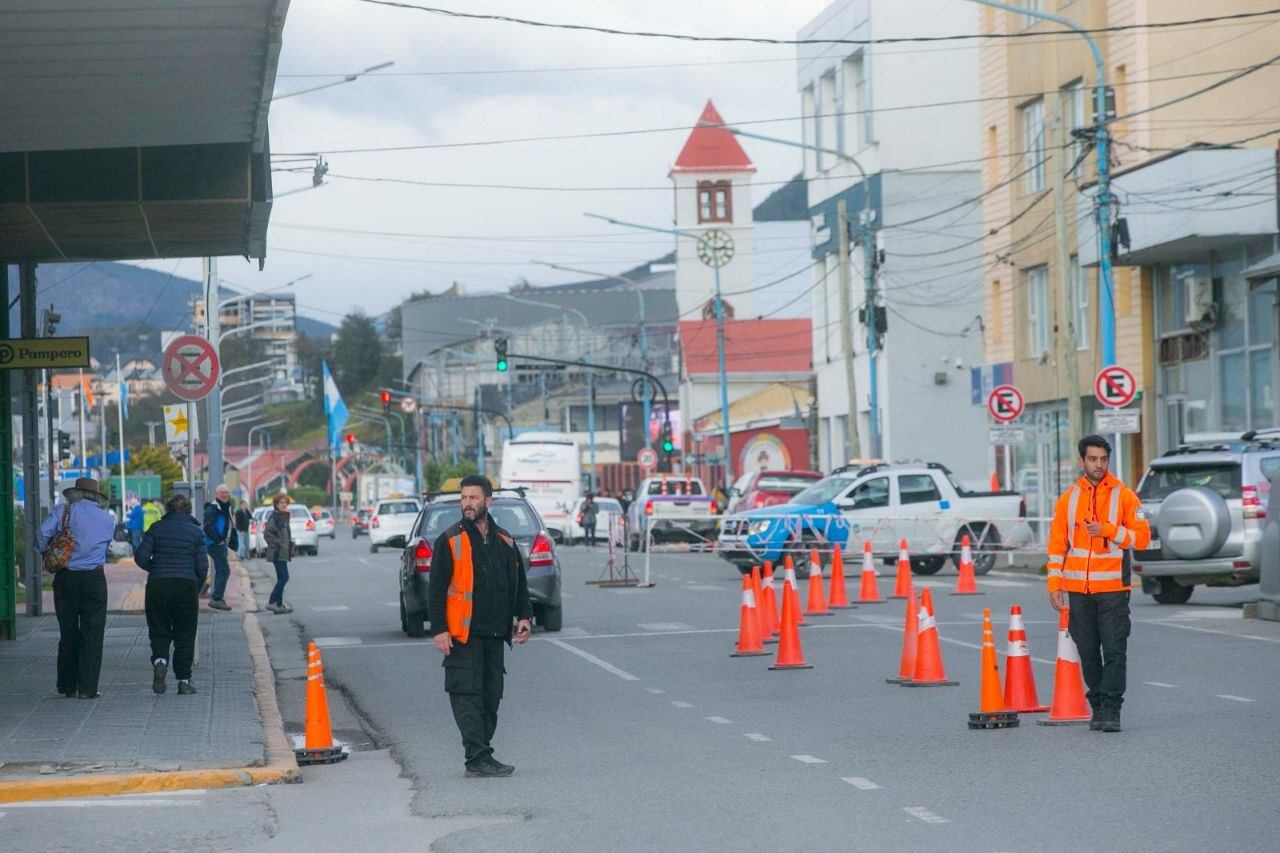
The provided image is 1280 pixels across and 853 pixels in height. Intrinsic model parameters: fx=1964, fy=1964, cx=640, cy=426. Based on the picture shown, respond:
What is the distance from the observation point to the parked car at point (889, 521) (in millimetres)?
31562

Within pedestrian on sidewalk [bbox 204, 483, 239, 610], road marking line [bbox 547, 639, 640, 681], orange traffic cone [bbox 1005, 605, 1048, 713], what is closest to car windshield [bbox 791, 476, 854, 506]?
pedestrian on sidewalk [bbox 204, 483, 239, 610]

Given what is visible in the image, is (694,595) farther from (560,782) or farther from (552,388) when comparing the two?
(552,388)

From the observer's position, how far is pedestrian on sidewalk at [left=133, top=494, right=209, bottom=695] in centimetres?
1583

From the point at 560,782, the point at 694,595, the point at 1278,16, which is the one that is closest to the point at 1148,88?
the point at 1278,16

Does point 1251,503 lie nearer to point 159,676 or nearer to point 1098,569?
point 1098,569

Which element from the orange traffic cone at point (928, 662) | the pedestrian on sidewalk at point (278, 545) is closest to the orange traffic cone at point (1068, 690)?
the orange traffic cone at point (928, 662)

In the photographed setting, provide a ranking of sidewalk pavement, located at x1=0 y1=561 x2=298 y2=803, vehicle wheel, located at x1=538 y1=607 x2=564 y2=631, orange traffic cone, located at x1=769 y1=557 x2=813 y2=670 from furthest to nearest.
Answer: vehicle wheel, located at x1=538 y1=607 x2=564 y2=631
orange traffic cone, located at x1=769 y1=557 x2=813 y2=670
sidewalk pavement, located at x1=0 y1=561 x2=298 y2=803

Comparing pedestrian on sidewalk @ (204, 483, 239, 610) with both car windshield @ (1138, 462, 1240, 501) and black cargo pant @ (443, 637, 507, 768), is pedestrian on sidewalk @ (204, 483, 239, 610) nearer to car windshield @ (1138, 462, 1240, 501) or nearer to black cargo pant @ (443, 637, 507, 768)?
car windshield @ (1138, 462, 1240, 501)

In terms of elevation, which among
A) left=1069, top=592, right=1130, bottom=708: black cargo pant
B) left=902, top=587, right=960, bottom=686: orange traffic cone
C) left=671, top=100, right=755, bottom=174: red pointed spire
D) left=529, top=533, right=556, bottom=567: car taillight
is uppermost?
left=671, top=100, right=755, bottom=174: red pointed spire

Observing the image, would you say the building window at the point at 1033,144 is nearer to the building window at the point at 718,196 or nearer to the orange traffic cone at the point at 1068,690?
the orange traffic cone at the point at 1068,690

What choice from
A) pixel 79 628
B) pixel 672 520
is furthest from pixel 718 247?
pixel 79 628

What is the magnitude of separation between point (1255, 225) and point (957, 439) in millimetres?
26467

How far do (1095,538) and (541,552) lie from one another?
10321 mm

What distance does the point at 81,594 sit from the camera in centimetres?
1569
